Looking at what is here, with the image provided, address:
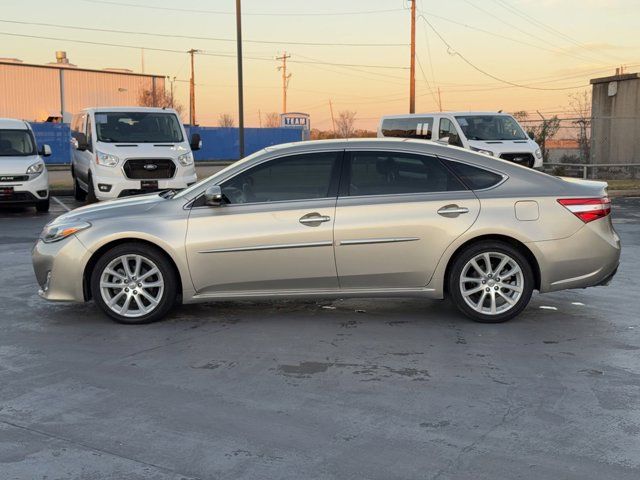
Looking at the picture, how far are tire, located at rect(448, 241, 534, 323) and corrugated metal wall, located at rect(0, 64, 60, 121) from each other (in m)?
62.8

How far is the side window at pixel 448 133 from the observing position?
19.8m

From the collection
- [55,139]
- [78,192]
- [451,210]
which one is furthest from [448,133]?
[55,139]

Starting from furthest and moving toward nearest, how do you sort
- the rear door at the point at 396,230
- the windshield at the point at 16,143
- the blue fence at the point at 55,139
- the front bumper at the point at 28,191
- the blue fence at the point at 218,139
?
the blue fence at the point at 218,139
the blue fence at the point at 55,139
the windshield at the point at 16,143
the front bumper at the point at 28,191
the rear door at the point at 396,230

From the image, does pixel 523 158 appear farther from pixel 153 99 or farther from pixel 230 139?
pixel 153 99

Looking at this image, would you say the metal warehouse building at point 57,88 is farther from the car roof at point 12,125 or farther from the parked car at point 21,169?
the parked car at point 21,169

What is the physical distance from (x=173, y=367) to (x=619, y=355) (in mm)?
3286

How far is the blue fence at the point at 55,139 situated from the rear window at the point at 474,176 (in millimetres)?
40317

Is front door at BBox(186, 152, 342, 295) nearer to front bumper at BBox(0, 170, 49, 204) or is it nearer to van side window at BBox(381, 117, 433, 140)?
front bumper at BBox(0, 170, 49, 204)

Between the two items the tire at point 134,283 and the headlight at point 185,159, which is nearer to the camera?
the tire at point 134,283

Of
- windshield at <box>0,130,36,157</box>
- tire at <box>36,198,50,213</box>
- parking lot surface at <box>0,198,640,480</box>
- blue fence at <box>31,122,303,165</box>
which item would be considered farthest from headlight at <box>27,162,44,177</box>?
blue fence at <box>31,122,303,165</box>

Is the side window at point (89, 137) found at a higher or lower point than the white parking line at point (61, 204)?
Answer: higher

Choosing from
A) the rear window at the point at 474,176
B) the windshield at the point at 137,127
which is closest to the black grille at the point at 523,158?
the windshield at the point at 137,127

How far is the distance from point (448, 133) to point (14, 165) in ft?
35.2

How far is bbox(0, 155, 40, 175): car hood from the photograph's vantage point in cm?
1583
